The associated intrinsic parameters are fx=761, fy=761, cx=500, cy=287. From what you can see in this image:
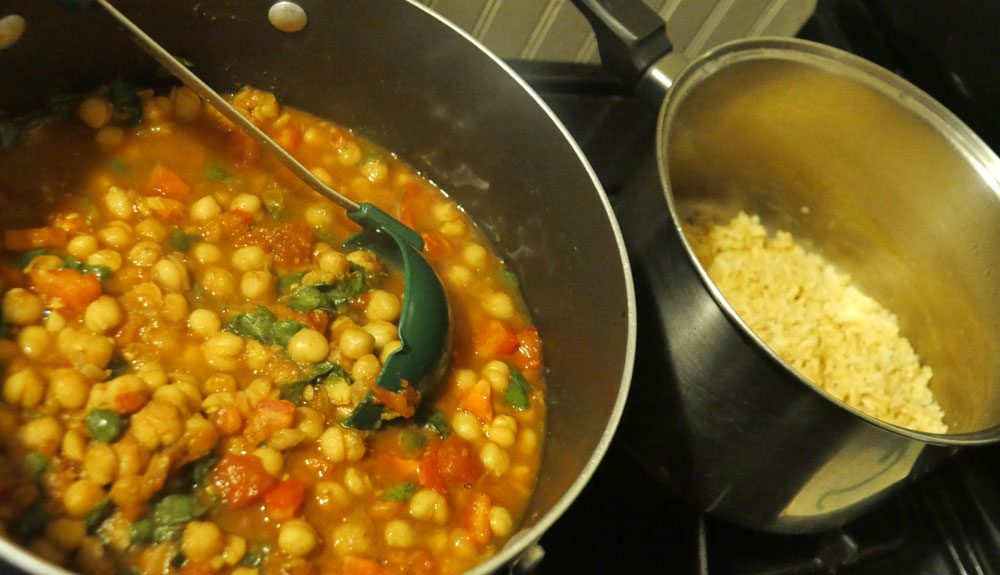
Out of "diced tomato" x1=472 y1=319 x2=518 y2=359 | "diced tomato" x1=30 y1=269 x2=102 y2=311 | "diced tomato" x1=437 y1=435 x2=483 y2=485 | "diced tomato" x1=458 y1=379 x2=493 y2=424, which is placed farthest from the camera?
"diced tomato" x1=472 y1=319 x2=518 y2=359

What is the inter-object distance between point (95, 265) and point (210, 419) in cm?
42

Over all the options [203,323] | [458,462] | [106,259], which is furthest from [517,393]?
[106,259]

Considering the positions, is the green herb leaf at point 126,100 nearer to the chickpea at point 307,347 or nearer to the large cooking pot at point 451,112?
the large cooking pot at point 451,112

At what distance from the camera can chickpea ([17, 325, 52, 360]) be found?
1.43 m

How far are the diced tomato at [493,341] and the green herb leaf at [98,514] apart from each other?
824mm

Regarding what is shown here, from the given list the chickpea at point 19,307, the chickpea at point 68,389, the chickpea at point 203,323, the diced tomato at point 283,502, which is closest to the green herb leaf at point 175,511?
the diced tomato at point 283,502

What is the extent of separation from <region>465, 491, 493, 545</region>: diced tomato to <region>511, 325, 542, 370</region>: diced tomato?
0.38m

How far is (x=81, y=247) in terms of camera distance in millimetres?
1564

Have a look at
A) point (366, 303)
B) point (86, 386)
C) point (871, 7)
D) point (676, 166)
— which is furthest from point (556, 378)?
point (871, 7)

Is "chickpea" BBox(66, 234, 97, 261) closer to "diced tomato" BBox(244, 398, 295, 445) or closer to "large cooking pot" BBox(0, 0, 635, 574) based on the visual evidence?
"large cooking pot" BBox(0, 0, 635, 574)

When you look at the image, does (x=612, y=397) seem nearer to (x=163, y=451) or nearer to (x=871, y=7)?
(x=163, y=451)

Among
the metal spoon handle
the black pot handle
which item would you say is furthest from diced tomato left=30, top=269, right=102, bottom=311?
the black pot handle

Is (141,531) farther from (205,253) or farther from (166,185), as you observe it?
(166,185)

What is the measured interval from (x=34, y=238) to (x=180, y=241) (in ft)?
0.90
